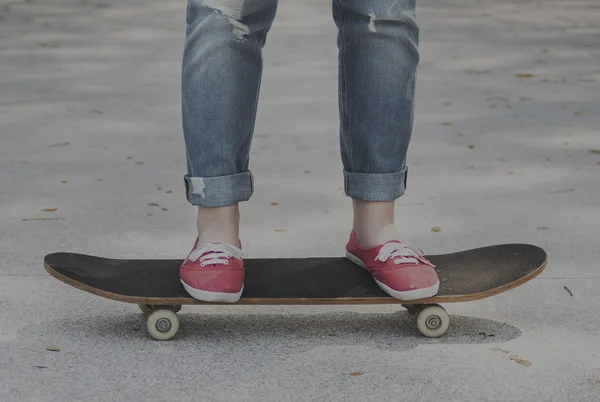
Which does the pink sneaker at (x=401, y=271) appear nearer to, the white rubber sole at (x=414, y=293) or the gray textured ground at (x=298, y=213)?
the white rubber sole at (x=414, y=293)

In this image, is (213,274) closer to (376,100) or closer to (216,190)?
(216,190)

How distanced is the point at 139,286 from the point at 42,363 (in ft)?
0.91

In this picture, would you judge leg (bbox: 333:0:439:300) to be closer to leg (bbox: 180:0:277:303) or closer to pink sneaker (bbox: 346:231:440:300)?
pink sneaker (bbox: 346:231:440:300)

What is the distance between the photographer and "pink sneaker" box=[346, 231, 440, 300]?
2363mm

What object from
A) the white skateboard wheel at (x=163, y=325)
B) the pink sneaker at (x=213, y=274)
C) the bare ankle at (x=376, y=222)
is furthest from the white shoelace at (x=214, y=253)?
the bare ankle at (x=376, y=222)

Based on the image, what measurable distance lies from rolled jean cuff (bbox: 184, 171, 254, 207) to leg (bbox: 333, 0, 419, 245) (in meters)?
0.27

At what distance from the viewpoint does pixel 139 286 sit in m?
2.39

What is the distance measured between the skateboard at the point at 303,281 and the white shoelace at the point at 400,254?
2.8 inches

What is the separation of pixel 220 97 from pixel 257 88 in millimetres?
123

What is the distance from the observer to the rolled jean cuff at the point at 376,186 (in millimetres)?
2469

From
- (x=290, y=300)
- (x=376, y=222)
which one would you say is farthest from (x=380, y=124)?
(x=290, y=300)

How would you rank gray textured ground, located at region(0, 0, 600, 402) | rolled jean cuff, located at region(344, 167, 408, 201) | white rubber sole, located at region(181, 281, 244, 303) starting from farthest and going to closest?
rolled jean cuff, located at region(344, 167, 408, 201) < white rubber sole, located at region(181, 281, 244, 303) < gray textured ground, located at region(0, 0, 600, 402)

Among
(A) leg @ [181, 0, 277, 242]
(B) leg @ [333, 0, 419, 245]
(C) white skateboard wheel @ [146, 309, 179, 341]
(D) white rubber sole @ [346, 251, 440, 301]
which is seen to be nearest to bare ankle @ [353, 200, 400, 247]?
(B) leg @ [333, 0, 419, 245]

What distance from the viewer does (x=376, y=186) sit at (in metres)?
2.47
